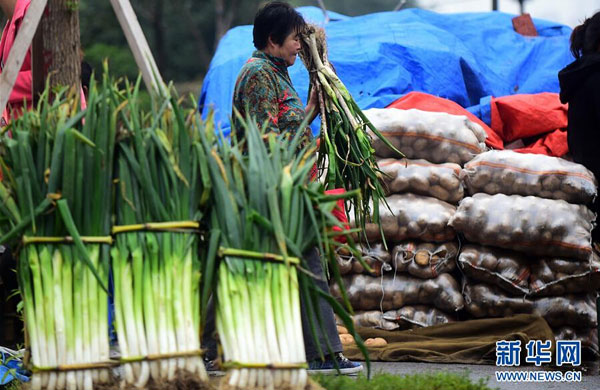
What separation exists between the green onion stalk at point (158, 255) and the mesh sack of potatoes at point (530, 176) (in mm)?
2792

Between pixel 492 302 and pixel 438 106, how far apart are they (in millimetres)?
1300

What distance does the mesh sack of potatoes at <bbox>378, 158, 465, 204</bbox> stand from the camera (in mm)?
5262

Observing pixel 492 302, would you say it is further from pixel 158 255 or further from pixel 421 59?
pixel 158 255

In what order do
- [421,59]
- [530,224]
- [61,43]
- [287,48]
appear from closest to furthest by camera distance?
[61,43]
[287,48]
[530,224]
[421,59]

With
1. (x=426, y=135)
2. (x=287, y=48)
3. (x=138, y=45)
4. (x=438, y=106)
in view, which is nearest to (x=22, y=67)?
(x=287, y=48)

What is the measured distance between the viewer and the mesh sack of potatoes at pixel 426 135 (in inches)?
209

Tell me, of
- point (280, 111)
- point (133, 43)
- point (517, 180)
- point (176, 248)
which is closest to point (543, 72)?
point (517, 180)

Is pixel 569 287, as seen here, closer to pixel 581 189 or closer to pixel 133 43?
pixel 581 189

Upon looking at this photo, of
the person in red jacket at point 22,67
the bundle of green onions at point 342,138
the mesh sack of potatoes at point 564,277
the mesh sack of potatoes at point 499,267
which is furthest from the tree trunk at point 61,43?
Answer: the mesh sack of potatoes at point 564,277

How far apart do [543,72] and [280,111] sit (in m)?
3.34

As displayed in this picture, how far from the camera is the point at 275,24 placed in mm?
4285

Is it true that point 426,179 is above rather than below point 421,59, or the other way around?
below

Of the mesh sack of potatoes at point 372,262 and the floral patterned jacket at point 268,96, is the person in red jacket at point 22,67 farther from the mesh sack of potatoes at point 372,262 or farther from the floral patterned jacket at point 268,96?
the mesh sack of potatoes at point 372,262

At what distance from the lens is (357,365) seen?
4.07 m
